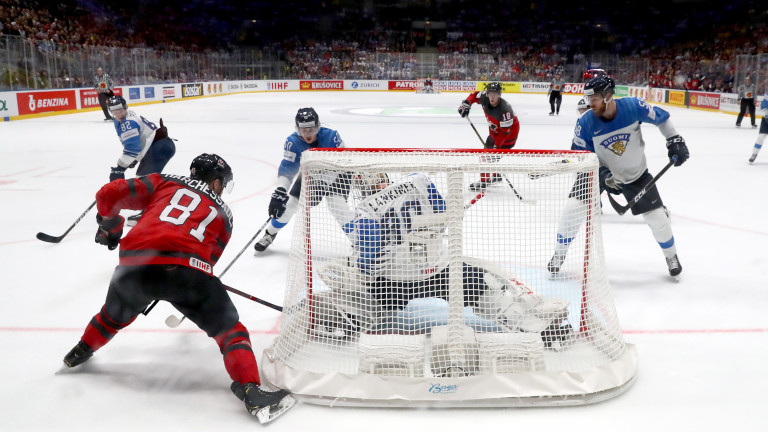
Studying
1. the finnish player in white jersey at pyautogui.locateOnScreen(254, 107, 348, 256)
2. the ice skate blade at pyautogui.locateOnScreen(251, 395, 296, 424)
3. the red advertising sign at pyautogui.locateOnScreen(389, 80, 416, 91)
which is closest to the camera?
the ice skate blade at pyautogui.locateOnScreen(251, 395, 296, 424)

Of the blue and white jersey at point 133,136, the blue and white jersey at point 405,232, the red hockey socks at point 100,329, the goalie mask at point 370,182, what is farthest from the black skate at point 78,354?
the blue and white jersey at point 133,136

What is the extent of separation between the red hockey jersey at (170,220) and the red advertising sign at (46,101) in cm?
1356

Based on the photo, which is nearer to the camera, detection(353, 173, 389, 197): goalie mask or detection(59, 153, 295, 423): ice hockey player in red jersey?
detection(59, 153, 295, 423): ice hockey player in red jersey

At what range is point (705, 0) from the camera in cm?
3278

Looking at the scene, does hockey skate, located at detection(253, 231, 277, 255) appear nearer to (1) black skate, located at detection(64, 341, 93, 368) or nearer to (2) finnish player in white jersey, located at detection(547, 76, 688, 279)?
(1) black skate, located at detection(64, 341, 93, 368)

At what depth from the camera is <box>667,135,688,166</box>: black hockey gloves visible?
3904 mm

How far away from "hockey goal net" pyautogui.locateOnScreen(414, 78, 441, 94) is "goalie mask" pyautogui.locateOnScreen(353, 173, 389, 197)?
2696 cm

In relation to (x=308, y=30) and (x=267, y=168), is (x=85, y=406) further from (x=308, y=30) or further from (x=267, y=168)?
(x=308, y=30)

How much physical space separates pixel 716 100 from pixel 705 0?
59.5 feet

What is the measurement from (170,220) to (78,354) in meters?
0.76

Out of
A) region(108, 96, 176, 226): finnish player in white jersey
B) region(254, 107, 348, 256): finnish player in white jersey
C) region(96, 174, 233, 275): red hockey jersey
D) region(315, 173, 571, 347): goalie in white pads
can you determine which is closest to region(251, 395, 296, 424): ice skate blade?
region(315, 173, 571, 347): goalie in white pads

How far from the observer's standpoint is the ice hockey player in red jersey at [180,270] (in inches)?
96.7

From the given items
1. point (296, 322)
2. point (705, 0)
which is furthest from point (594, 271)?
point (705, 0)

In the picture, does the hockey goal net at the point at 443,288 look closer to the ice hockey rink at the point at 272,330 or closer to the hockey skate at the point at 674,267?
the ice hockey rink at the point at 272,330
